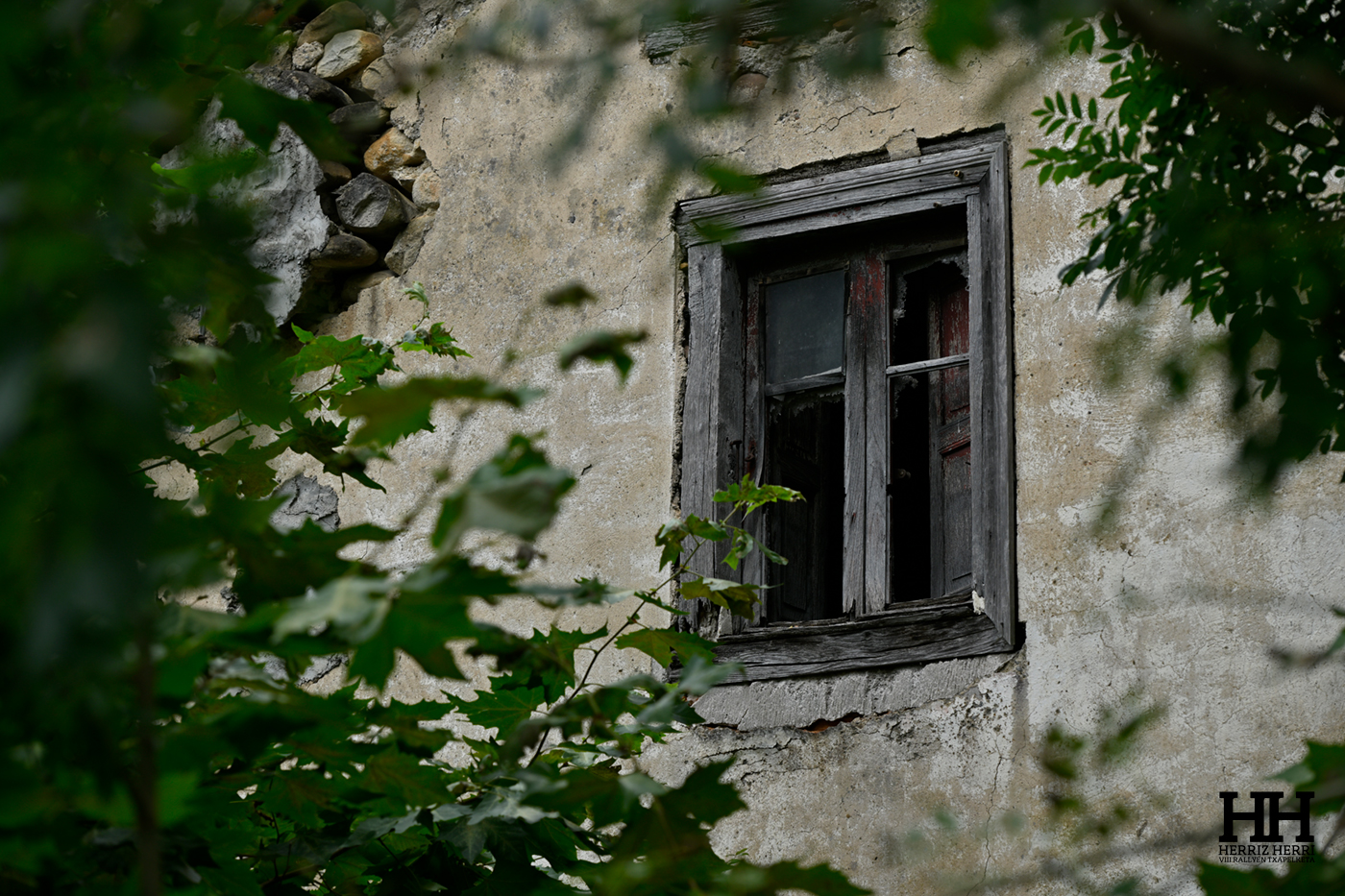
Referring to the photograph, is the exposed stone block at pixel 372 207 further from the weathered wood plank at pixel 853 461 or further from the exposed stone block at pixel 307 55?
the weathered wood plank at pixel 853 461

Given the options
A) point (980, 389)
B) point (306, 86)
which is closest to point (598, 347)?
point (980, 389)

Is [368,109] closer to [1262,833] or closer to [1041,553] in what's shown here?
[1041,553]

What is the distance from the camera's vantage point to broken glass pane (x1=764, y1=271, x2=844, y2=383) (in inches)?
162

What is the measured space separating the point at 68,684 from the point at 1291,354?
1067 mm

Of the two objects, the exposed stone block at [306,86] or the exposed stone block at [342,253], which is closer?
the exposed stone block at [342,253]

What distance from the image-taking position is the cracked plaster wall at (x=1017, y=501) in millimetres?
3162

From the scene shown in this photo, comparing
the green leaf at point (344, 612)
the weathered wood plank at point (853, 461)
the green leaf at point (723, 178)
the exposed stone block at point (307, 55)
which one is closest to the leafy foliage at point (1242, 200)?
the green leaf at point (723, 178)

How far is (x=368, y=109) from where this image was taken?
4797 millimetres

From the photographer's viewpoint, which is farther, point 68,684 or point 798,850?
point 798,850

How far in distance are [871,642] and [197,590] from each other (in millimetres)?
2564

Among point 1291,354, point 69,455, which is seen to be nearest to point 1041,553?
point 1291,354

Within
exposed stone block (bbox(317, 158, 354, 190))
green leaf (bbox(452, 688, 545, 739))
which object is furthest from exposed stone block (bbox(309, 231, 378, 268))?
green leaf (bbox(452, 688, 545, 739))

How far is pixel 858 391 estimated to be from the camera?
3.97m

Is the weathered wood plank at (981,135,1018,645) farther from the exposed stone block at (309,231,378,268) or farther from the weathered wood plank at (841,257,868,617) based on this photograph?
the exposed stone block at (309,231,378,268)
